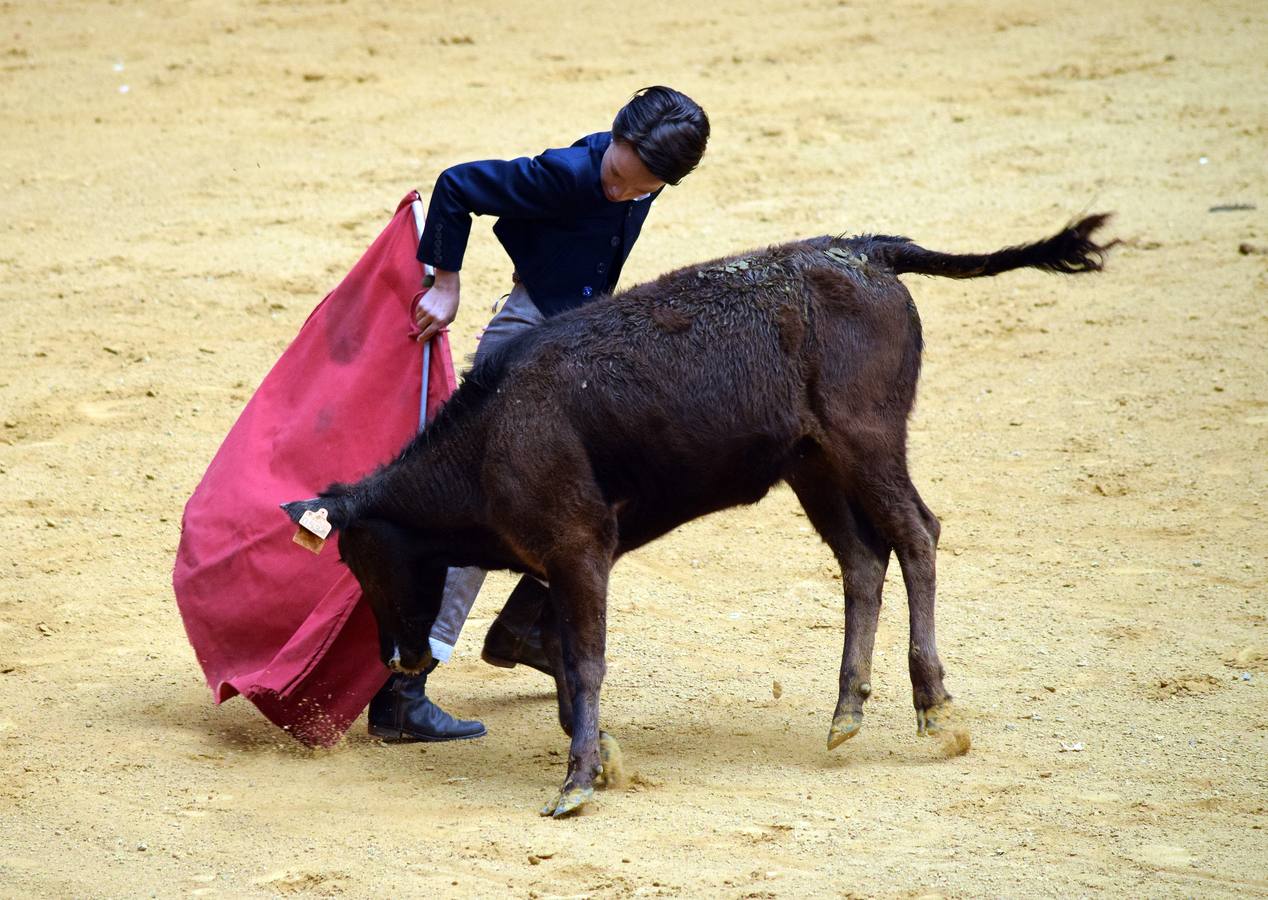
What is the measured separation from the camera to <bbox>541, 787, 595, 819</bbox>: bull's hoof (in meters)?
4.63

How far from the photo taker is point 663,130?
191 inches

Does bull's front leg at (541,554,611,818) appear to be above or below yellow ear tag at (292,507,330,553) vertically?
below

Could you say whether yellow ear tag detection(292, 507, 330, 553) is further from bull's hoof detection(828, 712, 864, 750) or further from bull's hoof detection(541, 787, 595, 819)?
bull's hoof detection(828, 712, 864, 750)

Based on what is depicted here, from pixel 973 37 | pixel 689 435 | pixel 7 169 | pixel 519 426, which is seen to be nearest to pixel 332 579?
pixel 519 426

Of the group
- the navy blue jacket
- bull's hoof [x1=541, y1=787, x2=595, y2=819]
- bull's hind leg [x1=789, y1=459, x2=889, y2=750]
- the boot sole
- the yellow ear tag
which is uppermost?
the navy blue jacket

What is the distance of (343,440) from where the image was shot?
5395mm

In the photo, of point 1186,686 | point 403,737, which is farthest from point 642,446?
point 1186,686

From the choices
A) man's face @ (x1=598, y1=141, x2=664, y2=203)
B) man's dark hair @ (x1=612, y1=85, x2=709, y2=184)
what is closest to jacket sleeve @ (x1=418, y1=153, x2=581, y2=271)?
man's face @ (x1=598, y1=141, x2=664, y2=203)

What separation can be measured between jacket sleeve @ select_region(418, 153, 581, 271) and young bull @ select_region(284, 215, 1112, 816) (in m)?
0.37

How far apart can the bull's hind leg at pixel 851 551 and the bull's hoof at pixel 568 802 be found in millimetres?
1017

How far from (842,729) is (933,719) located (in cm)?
31

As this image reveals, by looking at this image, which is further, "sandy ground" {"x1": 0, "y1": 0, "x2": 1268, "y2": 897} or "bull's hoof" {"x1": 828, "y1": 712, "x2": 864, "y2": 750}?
"bull's hoof" {"x1": 828, "y1": 712, "x2": 864, "y2": 750}

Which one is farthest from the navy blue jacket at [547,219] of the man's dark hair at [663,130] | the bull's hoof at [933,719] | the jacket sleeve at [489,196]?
the bull's hoof at [933,719]

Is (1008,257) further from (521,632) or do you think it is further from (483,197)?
(521,632)
